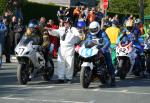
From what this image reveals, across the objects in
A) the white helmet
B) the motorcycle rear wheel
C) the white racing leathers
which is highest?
the white helmet

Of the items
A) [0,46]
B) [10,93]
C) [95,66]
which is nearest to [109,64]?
[95,66]

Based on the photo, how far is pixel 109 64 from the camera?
14.7 m

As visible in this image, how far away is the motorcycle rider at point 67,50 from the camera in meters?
15.2

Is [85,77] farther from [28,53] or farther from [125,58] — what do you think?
[125,58]

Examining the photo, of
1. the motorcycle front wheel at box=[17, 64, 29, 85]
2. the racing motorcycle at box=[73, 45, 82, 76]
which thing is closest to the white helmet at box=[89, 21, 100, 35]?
the motorcycle front wheel at box=[17, 64, 29, 85]

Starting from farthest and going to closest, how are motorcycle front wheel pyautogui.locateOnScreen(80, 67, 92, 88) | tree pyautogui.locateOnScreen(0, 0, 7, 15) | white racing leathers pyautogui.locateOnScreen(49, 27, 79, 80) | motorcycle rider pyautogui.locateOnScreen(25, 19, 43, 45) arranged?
tree pyautogui.locateOnScreen(0, 0, 7, 15)
white racing leathers pyautogui.locateOnScreen(49, 27, 79, 80)
motorcycle rider pyautogui.locateOnScreen(25, 19, 43, 45)
motorcycle front wheel pyautogui.locateOnScreen(80, 67, 92, 88)

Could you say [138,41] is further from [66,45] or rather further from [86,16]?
[86,16]

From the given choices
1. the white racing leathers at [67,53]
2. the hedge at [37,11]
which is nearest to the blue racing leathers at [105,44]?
the white racing leathers at [67,53]

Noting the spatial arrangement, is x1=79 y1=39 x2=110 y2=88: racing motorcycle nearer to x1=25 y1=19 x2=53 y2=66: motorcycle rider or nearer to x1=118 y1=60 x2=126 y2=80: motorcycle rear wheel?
x1=25 y1=19 x2=53 y2=66: motorcycle rider

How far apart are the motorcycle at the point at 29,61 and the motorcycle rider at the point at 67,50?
45 centimetres

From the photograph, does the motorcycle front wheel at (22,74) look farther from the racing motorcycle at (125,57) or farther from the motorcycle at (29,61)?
the racing motorcycle at (125,57)

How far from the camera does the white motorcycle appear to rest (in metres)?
16.3

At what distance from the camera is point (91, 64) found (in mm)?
14094

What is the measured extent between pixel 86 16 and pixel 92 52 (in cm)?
1282
